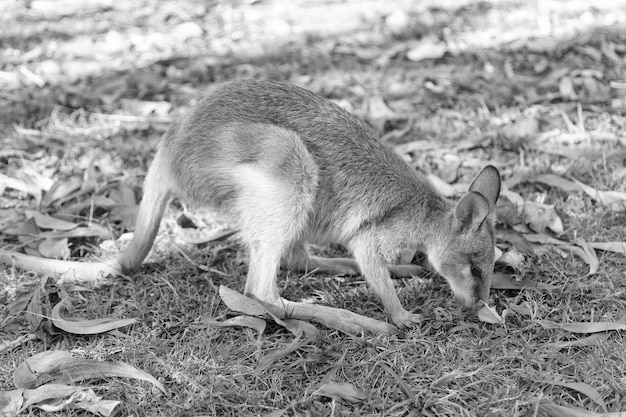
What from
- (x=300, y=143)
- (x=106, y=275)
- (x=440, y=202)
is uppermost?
(x=300, y=143)

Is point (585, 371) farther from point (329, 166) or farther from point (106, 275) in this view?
point (106, 275)

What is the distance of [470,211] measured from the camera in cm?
306

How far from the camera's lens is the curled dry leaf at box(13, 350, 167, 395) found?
2531 millimetres

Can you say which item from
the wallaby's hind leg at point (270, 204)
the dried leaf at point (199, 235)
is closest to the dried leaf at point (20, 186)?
the dried leaf at point (199, 235)

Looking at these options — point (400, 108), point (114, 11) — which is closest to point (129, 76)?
point (114, 11)

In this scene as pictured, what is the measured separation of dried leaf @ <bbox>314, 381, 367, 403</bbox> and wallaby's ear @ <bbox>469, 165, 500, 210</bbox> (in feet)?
3.11

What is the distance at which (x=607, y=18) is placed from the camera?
5773 mm

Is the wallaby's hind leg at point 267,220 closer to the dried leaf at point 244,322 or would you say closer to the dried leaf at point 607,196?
the dried leaf at point 244,322

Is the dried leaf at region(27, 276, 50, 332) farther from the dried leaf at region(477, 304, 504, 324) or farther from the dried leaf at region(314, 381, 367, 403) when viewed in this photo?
the dried leaf at region(477, 304, 504, 324)

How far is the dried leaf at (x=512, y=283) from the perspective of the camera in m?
3.14

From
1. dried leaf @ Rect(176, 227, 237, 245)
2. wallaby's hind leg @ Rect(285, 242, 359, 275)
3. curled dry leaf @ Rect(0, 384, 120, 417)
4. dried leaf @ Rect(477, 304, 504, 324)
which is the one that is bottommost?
wallaby's hind leg @ Rect(285, 242, 359, 275)

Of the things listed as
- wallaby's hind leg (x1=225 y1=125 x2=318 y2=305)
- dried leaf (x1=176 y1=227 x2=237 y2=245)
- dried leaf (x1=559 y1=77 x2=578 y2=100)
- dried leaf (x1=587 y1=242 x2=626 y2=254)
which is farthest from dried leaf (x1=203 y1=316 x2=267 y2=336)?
dried leaf (x1=559 y1=77 x2=578 y2=100)

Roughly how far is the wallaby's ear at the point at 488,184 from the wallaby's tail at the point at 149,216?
125cm

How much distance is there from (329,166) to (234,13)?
3.22 metres
